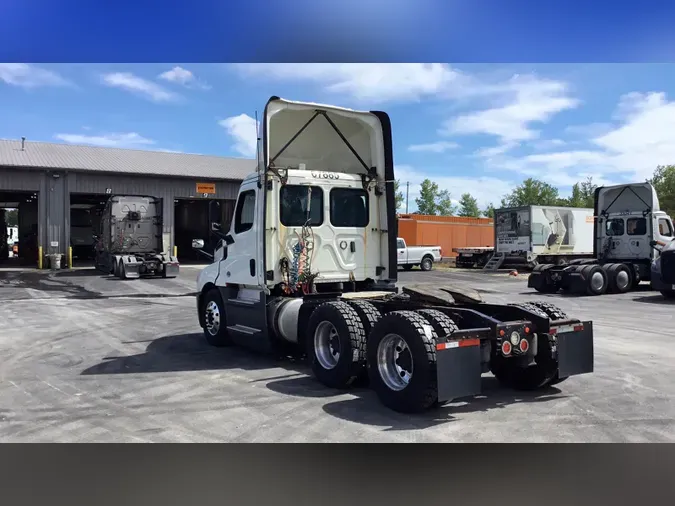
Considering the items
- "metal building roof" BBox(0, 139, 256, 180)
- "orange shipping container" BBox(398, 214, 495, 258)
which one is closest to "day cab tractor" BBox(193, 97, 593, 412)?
"metal building roof" BBox(0, 139, 256, 180)

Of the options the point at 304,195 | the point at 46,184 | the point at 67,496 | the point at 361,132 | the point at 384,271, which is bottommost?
the point at 67,496

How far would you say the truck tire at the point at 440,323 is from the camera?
5.58 meters

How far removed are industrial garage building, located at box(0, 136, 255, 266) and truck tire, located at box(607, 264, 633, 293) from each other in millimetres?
17632

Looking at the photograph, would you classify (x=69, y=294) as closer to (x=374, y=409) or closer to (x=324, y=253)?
(x=324, y=253)

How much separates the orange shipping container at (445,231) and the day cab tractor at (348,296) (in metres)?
30.9

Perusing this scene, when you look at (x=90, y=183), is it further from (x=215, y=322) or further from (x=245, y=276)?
(x=245, y=276)

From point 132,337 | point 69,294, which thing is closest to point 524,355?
point 132,337

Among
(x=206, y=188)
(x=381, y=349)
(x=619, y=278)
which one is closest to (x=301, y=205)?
(x=381, y=349)

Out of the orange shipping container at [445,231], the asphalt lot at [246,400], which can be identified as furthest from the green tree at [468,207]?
the asphalt lot at [246,400]

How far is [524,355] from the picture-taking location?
623 centimetres

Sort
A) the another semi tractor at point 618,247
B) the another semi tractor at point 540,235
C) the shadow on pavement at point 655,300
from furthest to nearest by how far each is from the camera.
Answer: the another semi tractor at point 540,235, the another semi tractor at point 618,247, the shadow on pavement at point 655,300

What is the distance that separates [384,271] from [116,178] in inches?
1166

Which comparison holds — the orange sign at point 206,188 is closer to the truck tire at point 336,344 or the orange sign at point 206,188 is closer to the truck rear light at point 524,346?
the truck tire at point 336,344

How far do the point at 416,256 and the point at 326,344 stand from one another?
27271 mm
